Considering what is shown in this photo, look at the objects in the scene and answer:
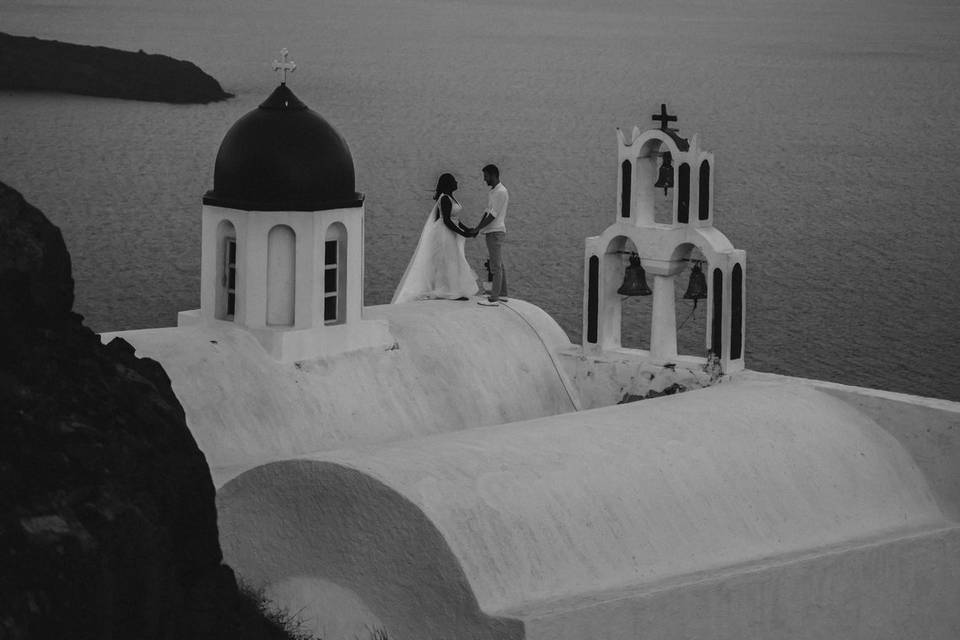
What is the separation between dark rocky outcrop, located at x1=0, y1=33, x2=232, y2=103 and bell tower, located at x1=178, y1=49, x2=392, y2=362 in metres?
16.3

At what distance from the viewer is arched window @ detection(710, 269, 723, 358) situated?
16.3 meters

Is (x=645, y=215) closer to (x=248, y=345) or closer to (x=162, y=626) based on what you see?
(x=248, y=345)

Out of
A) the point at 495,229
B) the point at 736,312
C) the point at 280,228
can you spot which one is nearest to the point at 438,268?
the point at 495,229

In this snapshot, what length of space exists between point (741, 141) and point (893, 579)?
25010 millimetres

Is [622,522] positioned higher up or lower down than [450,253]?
lower down

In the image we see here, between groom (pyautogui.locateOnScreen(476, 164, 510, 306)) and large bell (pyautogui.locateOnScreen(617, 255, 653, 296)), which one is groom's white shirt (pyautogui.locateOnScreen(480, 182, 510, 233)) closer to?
groom (pyautogui.locateOnScreen(476, 164, 510, 306))

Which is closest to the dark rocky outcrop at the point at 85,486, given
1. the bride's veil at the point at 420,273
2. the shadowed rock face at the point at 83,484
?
the shadowed rock face at the point at 83,484

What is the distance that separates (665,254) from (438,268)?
2.29 metres

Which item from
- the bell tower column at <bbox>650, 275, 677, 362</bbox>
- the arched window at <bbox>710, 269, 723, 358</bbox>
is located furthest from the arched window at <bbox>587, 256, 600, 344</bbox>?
the arched window at <bbox>710, 269, 723, 358</bbox>

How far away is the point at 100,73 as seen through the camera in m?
32.4

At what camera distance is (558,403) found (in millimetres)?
16891

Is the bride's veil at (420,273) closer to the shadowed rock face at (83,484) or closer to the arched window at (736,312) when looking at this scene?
the arched window at (736,312)

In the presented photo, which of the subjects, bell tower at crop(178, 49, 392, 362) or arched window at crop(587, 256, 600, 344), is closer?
bell tower at crop(178, 49, 392, 362)

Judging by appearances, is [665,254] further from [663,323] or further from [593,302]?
[593,302]
